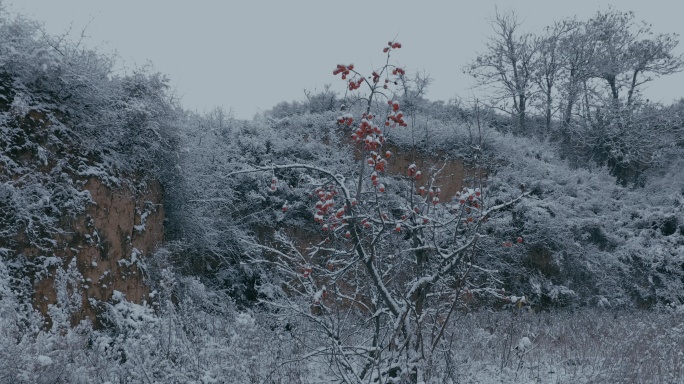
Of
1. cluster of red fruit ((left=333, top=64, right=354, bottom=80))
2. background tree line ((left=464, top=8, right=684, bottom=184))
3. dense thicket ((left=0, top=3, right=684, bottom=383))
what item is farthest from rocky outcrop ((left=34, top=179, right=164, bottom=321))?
background tree line ((left=464, top=8, right=684, bottom=184))

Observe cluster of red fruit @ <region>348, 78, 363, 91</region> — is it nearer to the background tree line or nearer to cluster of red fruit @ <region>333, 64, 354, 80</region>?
cluster of red fruit @ <region>333, 64, 354, 80</region>

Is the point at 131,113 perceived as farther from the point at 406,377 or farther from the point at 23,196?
the point at 406,377

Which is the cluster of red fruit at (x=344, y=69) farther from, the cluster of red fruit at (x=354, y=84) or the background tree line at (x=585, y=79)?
the background tree line at (x=585, y=79)

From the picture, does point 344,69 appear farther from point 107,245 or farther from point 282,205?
point 282,205

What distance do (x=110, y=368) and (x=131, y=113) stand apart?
12.2ft

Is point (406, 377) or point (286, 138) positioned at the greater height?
point (286, 138)

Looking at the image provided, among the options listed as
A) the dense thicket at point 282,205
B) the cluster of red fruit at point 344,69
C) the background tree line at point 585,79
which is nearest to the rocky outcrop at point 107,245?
the dense thicket at point 282,205

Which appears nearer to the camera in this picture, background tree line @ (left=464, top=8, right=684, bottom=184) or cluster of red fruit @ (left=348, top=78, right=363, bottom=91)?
cluster of red fruit @ (left=348, top=78, right=363, bottom=91)

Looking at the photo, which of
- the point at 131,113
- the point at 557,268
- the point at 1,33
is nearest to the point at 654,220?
the point at 557,268

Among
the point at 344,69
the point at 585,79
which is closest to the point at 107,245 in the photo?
the point at 344,69

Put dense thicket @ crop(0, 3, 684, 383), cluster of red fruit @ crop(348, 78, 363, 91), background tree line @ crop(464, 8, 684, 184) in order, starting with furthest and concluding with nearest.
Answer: background tree line @ crop(464, 8, 684, 184)
dense thicket @ crop(0, 3, 684, 383)
cluster of red fruit @ crop(348, 78, 363, 91)

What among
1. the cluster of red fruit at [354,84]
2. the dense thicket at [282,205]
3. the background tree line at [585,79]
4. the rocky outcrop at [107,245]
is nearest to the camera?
the cluster of red fruit at [354,84]

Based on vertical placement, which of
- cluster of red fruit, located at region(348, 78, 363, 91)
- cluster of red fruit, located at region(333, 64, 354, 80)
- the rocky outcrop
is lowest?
the rocky outcrop

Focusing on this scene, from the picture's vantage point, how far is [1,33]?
6.20 metres
